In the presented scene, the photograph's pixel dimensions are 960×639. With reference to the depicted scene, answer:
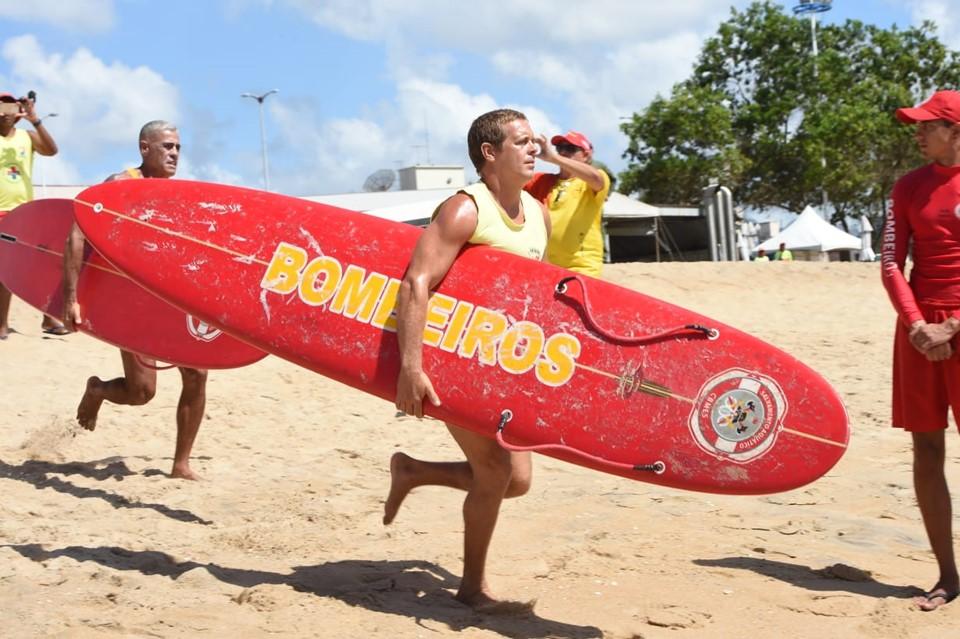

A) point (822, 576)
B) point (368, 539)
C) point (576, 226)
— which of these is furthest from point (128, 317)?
point (822, 576)

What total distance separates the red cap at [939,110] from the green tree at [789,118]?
3143cm

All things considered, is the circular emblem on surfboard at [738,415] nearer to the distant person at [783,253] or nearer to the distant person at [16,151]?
the distant person at [16,151]

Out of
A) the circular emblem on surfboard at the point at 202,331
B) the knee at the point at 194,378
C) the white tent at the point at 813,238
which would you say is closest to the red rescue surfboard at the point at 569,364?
the circular emblem on surfboard at the point at 202,331

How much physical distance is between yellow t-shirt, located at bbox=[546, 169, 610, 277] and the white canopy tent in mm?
20409

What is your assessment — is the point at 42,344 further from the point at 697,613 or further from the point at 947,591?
the point at 947,591

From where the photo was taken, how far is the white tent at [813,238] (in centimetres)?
2481

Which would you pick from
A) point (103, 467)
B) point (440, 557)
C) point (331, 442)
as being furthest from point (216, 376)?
point (440, 557)

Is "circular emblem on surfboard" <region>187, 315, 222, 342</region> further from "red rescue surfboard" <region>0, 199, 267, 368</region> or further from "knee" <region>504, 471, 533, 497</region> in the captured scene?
"knee" <region>504, 471, 533, 497</region>

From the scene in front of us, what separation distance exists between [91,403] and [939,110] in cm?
443

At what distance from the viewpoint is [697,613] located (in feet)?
12.4

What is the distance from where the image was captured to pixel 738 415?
3625mm

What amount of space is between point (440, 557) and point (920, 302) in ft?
7.26

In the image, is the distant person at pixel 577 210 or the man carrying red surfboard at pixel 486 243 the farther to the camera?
the distant person at pixel 577 210

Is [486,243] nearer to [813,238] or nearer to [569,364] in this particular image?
[569,364]
